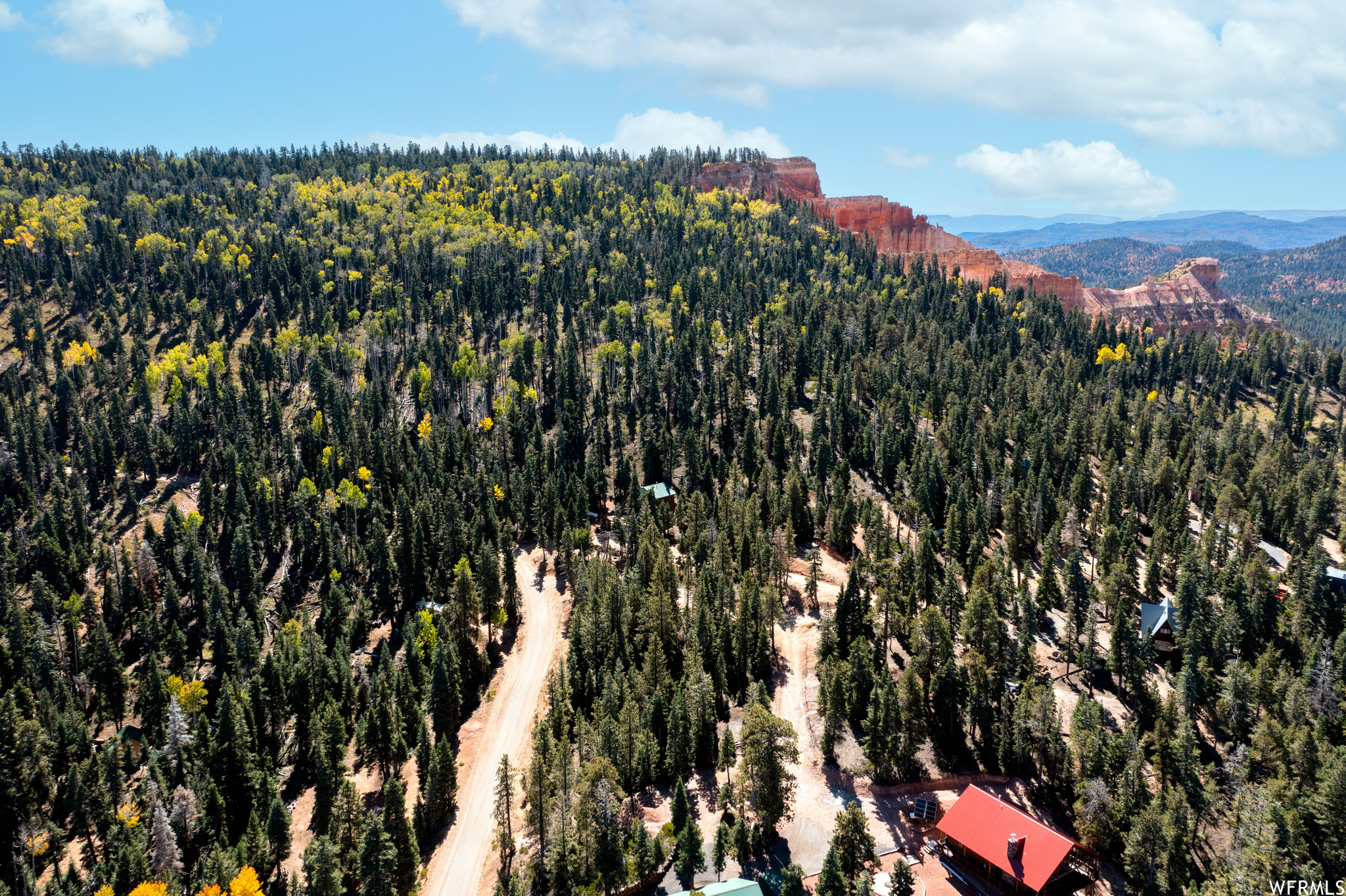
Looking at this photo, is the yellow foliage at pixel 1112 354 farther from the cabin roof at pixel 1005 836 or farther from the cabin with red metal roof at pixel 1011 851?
the cabin roof at pixel 1005 836

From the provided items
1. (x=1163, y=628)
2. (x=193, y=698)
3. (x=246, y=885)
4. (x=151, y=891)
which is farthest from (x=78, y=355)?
(x=1163, y=628)

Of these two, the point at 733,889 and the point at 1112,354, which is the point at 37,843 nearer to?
the point at 733,889

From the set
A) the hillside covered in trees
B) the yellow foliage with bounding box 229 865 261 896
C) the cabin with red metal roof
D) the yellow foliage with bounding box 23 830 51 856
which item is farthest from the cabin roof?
the yellow foliage with bounding box 23 830 51 856

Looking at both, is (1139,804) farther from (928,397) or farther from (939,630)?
(928,397)

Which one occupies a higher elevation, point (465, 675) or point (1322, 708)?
point (1322, 708)

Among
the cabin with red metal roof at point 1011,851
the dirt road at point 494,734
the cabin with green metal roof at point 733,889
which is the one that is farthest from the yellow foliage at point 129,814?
the cabin with red metal roof at point 1011,851

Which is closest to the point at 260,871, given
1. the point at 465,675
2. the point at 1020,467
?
the point at 465,675
